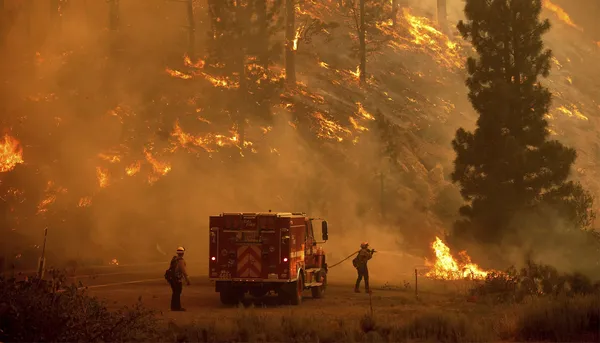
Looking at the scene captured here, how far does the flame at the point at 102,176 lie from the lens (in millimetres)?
38781

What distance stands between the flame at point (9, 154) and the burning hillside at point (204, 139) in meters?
0.06

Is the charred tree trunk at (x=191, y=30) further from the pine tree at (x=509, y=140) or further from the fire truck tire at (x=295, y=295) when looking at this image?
the fire truck tire at (x=295, y=295)

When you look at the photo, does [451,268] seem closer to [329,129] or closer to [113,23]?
[329,129]

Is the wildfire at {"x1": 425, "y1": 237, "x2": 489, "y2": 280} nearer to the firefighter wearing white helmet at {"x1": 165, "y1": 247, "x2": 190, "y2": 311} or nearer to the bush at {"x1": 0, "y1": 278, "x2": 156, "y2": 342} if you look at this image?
the firefighter wearing white helmet at {"x1": 165, "y1": 247, "x2": 190, "y2": 311}

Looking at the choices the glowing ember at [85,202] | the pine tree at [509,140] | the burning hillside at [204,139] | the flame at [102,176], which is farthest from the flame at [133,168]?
the pine tree at [509,140]

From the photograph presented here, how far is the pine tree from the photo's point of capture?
28656mm

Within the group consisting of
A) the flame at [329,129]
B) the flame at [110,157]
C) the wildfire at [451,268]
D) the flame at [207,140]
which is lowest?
the wildfire at [451,268]

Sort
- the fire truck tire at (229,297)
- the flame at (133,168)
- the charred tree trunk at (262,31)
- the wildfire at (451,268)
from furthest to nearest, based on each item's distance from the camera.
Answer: the charred tree trunk at (262,31) → the flame at (133,168) → the wildfire at (451,268) → the fire truck tire at (229,297)

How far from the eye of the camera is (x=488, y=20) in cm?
3053

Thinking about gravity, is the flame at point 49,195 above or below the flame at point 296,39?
below

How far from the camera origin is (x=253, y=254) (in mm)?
21188

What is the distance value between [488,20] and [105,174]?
22.7 meters

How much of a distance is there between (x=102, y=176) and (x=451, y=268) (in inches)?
798

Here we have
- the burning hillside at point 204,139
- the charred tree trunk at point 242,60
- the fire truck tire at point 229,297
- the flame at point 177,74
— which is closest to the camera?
the fire truck tire at point 229,297
